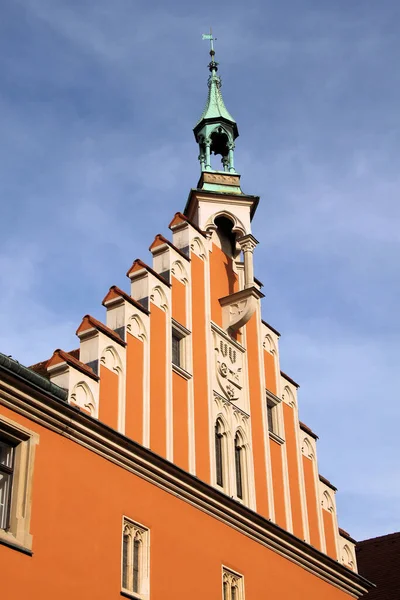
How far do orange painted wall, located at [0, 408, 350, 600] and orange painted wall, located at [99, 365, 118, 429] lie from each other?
783mm

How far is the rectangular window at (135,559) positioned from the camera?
16.7m

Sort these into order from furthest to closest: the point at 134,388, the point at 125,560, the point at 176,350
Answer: the point at 176,350
the point at 134,388
the point at 125,560

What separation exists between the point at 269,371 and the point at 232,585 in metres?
5.90

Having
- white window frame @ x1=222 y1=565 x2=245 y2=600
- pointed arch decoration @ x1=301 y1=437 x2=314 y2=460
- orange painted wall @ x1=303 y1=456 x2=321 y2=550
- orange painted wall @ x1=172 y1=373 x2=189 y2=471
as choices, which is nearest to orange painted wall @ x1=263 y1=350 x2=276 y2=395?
pointed arch decoration @ x1=301 y1=437 x2=314 y2=460

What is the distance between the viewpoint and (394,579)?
1129 inches

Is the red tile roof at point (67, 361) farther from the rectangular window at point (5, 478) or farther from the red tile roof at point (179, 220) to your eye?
the red tile roof at point (179, 220)

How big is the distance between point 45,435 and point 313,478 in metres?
9.51

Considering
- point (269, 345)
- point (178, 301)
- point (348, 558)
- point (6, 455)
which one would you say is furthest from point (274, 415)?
point (6, 455)

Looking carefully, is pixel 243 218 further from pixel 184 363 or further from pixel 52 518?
pixel 52 518

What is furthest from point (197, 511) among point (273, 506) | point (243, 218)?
point (243, 218)

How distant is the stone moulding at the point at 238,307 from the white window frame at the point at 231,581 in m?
5.59

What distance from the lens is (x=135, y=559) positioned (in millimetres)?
17016

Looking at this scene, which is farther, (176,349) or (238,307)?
(238,307)

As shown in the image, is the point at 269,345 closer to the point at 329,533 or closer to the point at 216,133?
the point at 329,533
